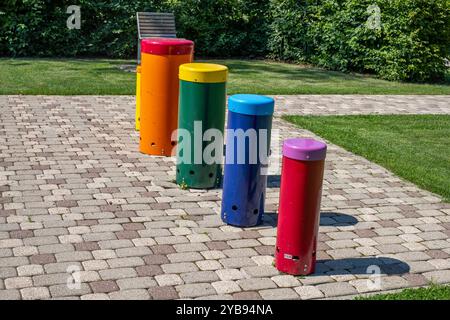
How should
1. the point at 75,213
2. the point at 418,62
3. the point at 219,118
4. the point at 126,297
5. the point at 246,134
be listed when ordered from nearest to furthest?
the point at 126,297 → the point at 246,134 → the point at 75,213 → the point at 219,118 → the point at 418,62

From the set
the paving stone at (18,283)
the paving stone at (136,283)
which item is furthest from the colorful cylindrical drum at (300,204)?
the paving stone at (18,283)

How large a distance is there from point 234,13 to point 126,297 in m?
14.9

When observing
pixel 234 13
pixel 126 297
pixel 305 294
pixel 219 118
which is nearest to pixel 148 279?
pixel 126 297

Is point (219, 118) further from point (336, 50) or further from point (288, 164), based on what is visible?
point (336, 50)

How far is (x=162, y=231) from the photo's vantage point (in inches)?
288

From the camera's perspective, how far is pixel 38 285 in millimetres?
5934

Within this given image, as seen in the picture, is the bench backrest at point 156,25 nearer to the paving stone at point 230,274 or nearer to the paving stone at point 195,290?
the paving stone at point 230,274

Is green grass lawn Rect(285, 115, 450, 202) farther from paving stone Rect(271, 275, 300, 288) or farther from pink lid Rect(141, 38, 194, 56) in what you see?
paving stone Rect(271, 275, 300, 288)

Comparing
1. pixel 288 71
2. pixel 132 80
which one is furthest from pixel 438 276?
pixel 288 71

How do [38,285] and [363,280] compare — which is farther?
[363,280]

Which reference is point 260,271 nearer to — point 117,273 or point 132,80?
point 117,273

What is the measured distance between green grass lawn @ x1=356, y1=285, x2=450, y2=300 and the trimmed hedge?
463 inches

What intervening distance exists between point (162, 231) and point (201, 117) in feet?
5.31

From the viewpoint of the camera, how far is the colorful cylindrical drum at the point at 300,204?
628 centimetres
